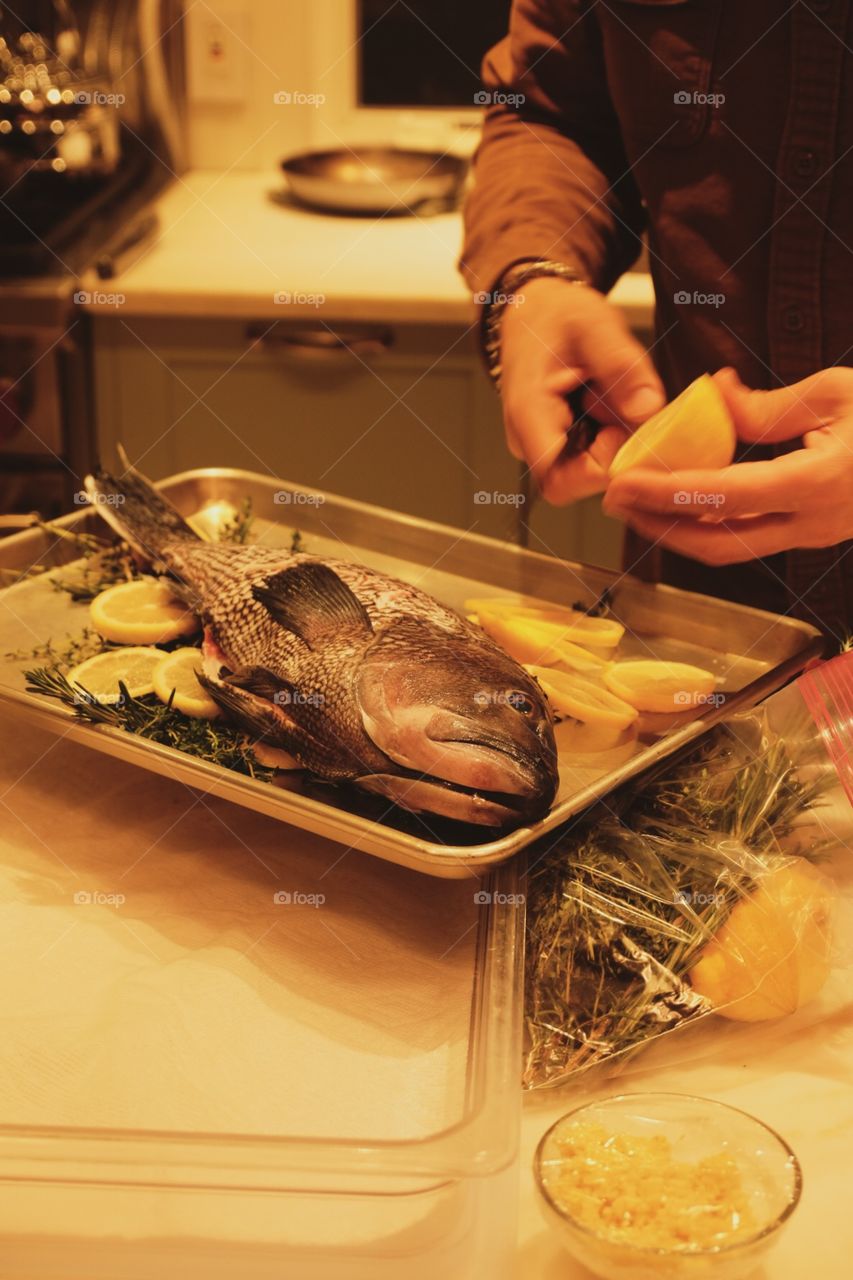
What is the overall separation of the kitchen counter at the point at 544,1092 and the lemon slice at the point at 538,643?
276 millimetres

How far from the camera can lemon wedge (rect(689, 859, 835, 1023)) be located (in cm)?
85

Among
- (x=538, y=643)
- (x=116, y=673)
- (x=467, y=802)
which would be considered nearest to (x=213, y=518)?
(x=116, y=673)

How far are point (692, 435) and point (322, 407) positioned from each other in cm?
139

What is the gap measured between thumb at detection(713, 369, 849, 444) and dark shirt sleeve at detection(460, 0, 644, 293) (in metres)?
0.35

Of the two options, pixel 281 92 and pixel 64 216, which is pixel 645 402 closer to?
pixel 64 216

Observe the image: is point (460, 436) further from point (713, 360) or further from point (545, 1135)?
point (545, 1135)

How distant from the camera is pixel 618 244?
1.53 metres

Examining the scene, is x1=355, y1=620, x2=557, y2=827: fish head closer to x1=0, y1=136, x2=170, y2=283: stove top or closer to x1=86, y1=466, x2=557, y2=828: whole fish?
x1=86, y1=466, x2=557, y2=828: whole fish

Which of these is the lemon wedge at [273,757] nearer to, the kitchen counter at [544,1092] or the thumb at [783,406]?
the kitchen counter at [544,1092]

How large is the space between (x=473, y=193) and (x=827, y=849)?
919 millimetres

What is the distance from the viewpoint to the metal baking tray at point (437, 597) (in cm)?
91

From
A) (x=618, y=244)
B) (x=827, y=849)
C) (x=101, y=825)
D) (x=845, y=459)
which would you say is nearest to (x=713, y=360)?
(x=618, y=244)

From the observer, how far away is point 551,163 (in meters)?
1.47

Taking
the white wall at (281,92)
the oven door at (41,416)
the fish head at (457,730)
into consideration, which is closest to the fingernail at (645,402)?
the fish head at (457,730)
